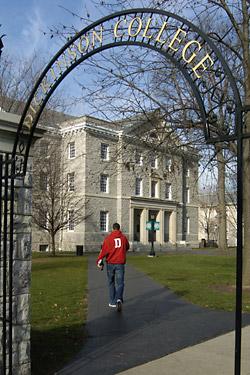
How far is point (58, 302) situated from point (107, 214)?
39.1 meters

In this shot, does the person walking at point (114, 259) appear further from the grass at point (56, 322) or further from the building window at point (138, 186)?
the building window at point (138, 186)

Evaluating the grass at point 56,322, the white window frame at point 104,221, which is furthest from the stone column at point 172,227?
the grass at point 56,322

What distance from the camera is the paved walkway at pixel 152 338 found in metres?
6.14

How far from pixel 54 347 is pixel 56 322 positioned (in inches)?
76.9

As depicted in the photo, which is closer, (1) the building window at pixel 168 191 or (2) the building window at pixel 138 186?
(2) the building window at pixel 138 186

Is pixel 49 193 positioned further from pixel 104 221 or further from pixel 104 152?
pixel 104 221

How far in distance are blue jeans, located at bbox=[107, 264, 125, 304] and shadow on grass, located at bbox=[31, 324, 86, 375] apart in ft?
7.00

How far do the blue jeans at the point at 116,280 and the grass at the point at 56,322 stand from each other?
717 millimetres

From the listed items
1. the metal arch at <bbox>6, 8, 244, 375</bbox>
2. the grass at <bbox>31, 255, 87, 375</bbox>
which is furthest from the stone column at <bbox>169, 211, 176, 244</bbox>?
the metal arch at <bbox>6, 8, 244, 375</bbox>

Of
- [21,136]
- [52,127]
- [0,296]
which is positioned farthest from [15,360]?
[52,127]

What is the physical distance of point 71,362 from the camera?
626 centimetres

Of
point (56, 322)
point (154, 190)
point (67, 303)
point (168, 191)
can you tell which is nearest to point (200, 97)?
point (56, 322)

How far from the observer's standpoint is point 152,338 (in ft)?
25.6

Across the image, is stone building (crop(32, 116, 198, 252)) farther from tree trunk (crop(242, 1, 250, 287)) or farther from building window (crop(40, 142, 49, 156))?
tree trunk (crop(242, 1, 250, 287))
